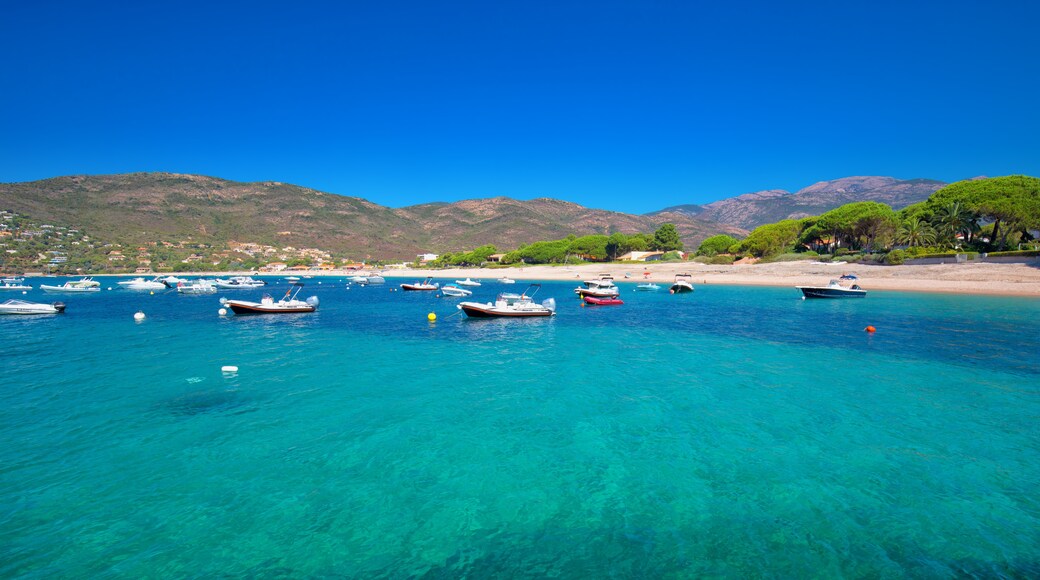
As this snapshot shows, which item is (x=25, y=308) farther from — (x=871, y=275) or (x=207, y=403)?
(x=871, y=275)

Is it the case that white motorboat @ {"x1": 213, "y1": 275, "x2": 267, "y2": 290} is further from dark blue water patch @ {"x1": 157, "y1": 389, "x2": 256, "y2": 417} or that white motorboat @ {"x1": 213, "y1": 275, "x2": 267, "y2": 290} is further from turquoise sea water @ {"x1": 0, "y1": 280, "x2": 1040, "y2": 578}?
dark blue water patch @ {"x1": 157, "y1": 389, "x2": 256, "y2": 417}

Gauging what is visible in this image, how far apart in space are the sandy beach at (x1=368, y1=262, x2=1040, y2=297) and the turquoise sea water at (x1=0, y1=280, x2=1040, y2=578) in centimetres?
4377

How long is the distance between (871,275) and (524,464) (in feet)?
261

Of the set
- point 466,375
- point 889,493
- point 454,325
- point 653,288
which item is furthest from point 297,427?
point 653,288

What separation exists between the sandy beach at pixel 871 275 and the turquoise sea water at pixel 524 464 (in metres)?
43.8

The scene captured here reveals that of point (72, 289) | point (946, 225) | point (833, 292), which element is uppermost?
point (946, 225)

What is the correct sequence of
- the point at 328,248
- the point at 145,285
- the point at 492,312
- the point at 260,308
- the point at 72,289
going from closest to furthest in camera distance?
the point at 492,312 → the point at 260,308 → the point at 72,289 → the point at 145,285 → the point at 328,248

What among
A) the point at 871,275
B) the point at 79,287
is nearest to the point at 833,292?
the point at 871,275

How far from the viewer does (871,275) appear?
2795 inches

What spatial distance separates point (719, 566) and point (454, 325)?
30.8 meters

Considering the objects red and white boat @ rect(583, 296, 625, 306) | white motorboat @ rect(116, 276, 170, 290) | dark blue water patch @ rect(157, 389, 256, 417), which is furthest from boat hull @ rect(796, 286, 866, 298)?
white motorboat @ rect(116, 276, 170, 290)

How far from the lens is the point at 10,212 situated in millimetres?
150375

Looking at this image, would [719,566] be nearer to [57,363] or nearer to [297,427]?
[297,427]

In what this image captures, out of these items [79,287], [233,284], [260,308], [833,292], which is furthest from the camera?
[233,284]
